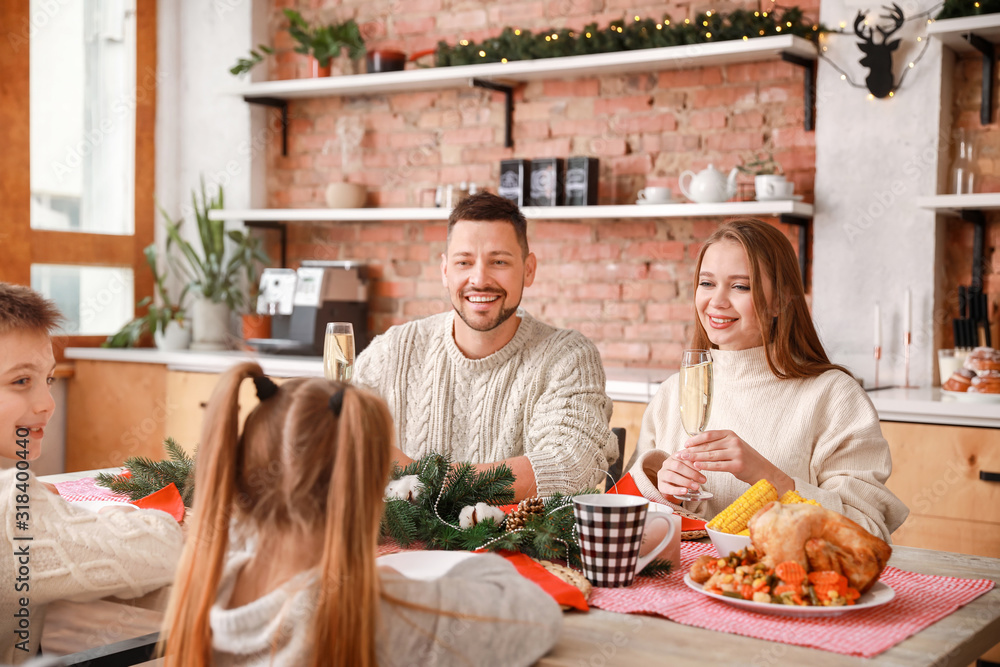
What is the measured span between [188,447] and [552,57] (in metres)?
2.12

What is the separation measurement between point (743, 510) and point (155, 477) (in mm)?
920

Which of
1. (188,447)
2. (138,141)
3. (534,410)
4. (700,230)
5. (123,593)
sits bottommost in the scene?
(188,447)

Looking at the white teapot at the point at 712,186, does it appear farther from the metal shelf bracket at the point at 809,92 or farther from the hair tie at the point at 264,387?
the hair tie at the point at 264,387

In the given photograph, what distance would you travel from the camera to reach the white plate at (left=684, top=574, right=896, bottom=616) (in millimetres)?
1068

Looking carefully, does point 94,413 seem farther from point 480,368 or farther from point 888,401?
point 888,401

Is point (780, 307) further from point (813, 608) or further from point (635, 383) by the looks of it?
point (635, 383)

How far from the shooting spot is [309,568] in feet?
3.08

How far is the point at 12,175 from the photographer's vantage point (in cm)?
399

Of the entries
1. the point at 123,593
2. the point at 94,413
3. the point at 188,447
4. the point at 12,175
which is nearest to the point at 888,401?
the point at 123,593

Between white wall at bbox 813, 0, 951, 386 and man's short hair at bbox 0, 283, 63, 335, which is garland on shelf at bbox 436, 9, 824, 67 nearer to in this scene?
white wall at bbox 813, 0, 951, 386

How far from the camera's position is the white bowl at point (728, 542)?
48.7 inches

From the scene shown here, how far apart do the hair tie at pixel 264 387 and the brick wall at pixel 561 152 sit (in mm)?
2749

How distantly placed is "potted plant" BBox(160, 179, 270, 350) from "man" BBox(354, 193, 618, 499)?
2.32 meters

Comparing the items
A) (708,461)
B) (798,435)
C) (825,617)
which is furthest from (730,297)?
(825,617)
